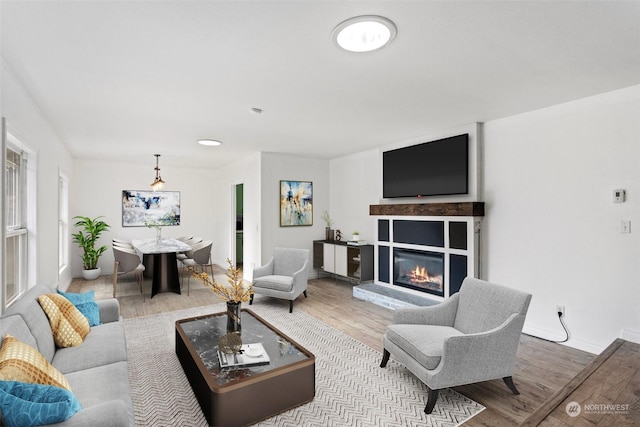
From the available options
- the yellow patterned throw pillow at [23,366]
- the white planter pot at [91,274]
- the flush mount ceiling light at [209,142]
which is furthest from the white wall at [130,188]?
the yellow patterned throw pillow at [23,366]

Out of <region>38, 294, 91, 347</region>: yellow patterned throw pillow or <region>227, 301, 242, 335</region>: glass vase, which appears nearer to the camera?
<region>38, 294, 91, 347</region>: yellow patterned throw pillow

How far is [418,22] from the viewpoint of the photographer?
75.7 inches

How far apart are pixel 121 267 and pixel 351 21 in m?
5.09

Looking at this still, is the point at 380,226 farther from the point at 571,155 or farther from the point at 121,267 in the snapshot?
the point at 121,267

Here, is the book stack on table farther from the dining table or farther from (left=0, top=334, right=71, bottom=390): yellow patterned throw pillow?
the dining table

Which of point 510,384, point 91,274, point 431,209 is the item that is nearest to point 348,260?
point 431,209

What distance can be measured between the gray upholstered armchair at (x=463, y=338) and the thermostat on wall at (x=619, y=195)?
4.95 feet

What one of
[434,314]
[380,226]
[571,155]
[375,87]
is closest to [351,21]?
[375,87]

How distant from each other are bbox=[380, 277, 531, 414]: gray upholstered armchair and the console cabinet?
2.75m

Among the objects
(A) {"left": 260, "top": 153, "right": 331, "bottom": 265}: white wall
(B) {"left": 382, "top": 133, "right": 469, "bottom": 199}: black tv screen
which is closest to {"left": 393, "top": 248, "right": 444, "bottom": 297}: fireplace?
(B) {"left": 382, "top": 133, "right": 469, "bottom": 199}: black tv screen

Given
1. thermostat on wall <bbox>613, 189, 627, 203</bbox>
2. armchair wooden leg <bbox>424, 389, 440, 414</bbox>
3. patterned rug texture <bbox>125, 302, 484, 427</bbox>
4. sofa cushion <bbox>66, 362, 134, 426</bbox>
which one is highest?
thermostat on wall <bbox>613, 189, 627, 203</bbox>

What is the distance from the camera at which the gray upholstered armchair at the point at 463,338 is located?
2264 mm

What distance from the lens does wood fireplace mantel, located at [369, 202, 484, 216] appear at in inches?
157

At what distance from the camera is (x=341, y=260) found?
592 centimetres
